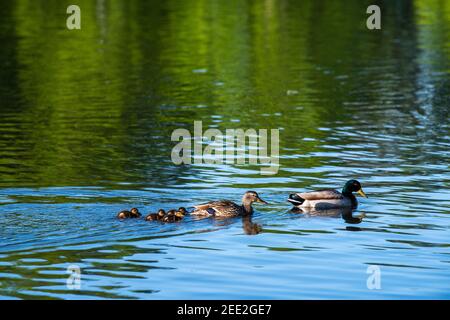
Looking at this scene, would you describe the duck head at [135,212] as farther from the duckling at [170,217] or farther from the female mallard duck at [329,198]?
the female mallard duck at [329,198]

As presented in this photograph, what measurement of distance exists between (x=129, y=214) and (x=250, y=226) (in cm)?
217

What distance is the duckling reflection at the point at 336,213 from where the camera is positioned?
2103 cm

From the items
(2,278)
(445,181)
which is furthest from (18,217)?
(445,181)

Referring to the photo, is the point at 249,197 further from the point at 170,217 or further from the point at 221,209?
the point at 170,217

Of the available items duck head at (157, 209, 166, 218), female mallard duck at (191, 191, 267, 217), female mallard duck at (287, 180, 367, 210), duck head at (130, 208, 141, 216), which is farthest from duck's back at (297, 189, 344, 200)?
duck head at (130, 208, 141, 216)

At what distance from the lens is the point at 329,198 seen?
71.2 feet

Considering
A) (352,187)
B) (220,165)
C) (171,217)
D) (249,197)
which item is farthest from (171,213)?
(220,165)

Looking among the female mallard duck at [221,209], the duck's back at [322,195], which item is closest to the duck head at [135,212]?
the female mallard duck at [221,209]

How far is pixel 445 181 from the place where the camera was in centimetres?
2375

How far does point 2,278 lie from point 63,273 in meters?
0.89

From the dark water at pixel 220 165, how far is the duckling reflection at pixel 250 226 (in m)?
0.05

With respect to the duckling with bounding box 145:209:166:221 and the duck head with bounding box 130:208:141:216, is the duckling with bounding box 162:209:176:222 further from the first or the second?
the duck head with bounding box 130:208:141:216

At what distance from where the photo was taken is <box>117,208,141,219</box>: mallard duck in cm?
1992

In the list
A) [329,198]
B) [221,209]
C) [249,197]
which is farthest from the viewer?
[329,198]
